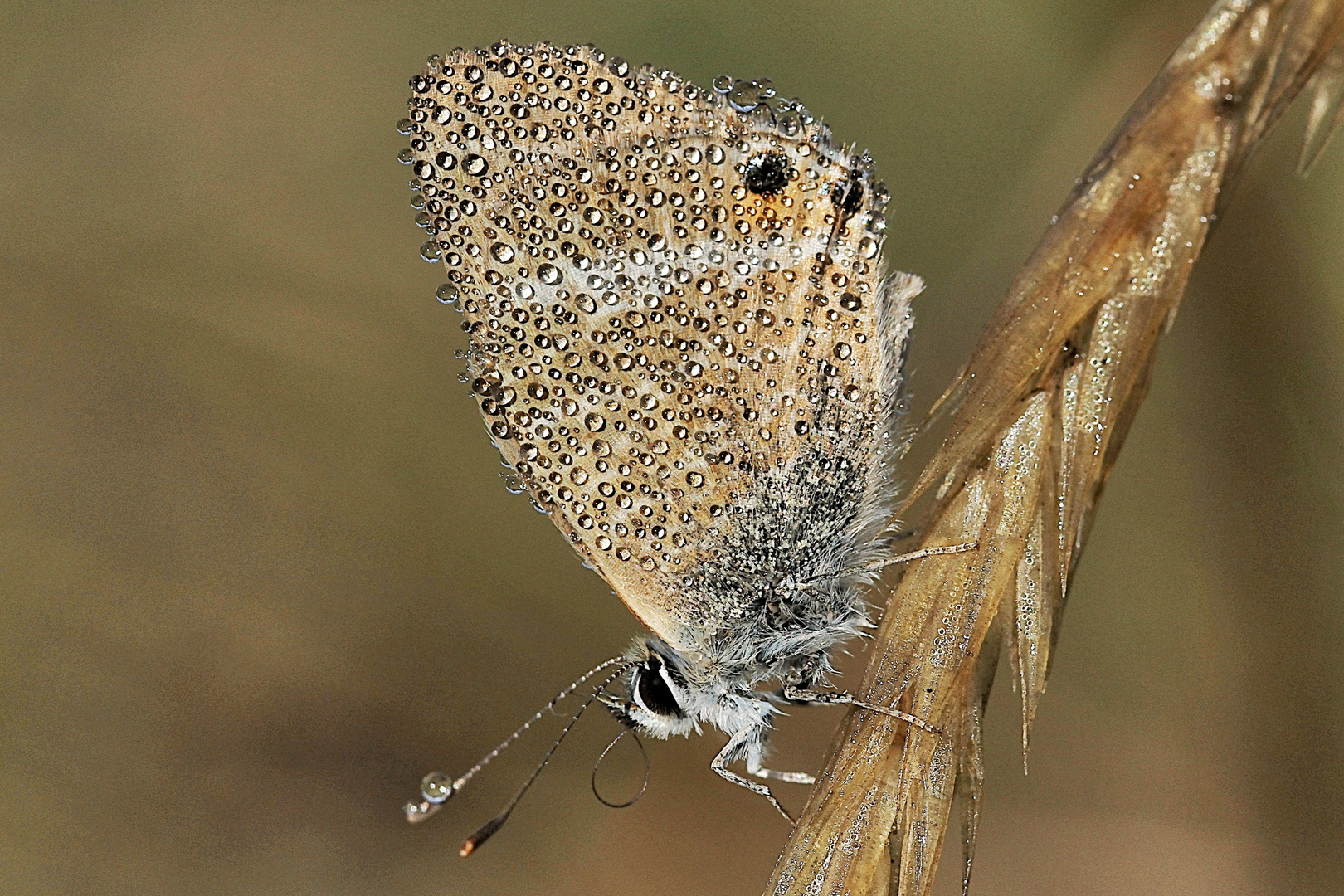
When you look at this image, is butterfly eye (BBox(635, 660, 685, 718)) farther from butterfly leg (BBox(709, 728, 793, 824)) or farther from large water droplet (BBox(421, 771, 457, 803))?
large water droplet (BBox(421, 771, 457, 803))

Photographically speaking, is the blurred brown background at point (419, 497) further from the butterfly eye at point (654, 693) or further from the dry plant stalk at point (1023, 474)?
the dry plant stalk at point (1023, 474)

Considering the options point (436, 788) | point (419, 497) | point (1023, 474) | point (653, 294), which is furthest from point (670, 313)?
point (419, 497)

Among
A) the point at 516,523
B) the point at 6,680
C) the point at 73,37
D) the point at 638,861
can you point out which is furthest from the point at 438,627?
the point at 73,37

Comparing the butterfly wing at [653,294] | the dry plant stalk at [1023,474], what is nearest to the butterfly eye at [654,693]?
the butterfly wing at [653,294]

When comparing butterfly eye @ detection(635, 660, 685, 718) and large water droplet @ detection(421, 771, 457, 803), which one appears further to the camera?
butterfly eye @ detection(635, 660, 685, 718)

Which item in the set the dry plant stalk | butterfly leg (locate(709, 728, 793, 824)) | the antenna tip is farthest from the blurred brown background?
the dry plant stalk

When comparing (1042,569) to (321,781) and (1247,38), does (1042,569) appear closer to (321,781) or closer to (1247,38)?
(1247,38)

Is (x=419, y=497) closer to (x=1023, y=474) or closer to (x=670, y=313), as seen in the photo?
(x=670, y=313)
